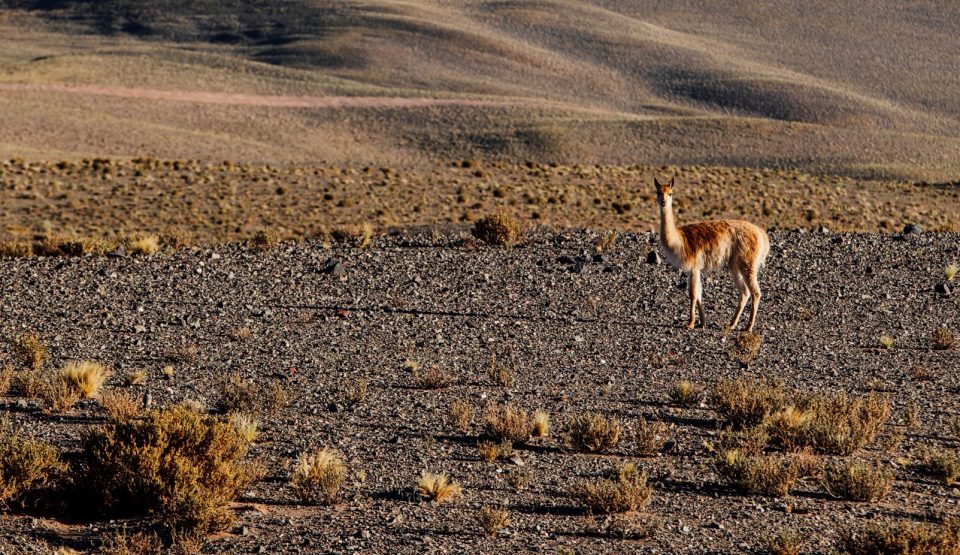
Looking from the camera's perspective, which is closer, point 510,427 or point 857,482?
point 857,482

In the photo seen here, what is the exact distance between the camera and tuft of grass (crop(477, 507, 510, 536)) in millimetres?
7273

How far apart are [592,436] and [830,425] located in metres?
1.97

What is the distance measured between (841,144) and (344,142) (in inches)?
1067

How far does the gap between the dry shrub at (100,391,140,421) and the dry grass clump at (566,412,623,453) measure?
12.2 feet

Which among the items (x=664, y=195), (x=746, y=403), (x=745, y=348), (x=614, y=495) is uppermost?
(x=664, y=195)

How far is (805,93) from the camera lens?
264 feet

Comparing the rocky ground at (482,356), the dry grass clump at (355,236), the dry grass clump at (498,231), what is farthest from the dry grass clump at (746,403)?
Answer: the dry grass clump at (355,236)

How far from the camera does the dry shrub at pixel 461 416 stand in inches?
380

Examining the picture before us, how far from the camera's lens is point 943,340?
1330 cm

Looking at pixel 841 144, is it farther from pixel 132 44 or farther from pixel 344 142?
pixel 132 44

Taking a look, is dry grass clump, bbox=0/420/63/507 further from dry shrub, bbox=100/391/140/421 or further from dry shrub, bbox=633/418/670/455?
dry shrub, bbox=633/418/670/455

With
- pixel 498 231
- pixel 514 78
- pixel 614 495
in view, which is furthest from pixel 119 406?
pixel 514 78

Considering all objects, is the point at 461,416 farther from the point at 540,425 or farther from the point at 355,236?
the point at 355,236

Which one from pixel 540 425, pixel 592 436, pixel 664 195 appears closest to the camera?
pixel 592 436
